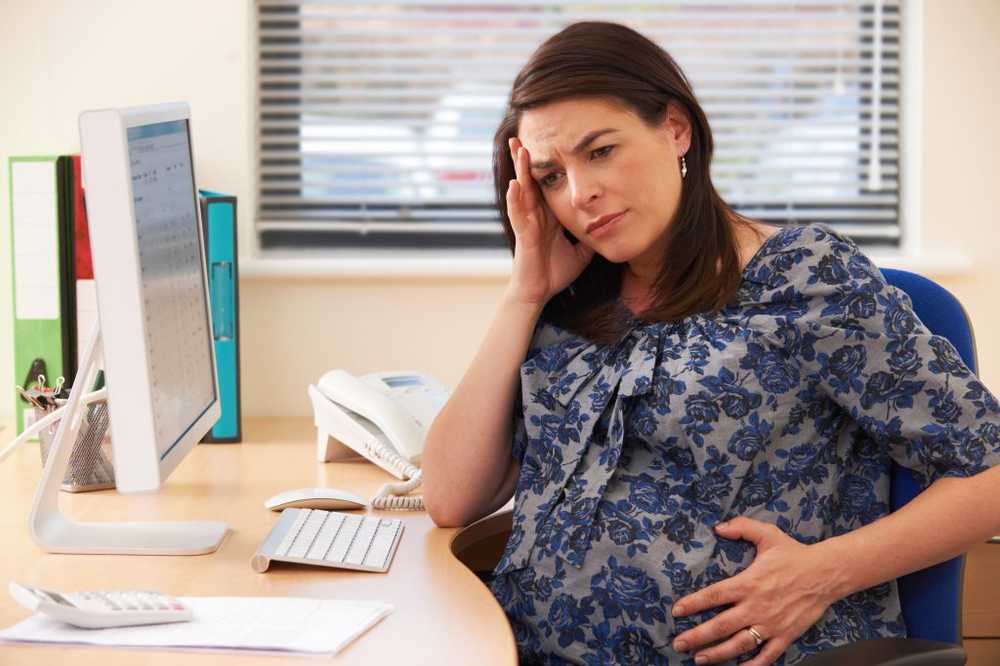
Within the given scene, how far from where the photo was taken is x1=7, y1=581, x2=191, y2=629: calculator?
104 centimetres

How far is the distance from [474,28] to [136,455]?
1475 millimetres

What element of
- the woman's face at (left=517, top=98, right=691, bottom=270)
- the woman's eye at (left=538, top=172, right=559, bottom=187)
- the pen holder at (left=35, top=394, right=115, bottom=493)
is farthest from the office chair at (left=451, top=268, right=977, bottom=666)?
the pen holder at (left=35, top=394, right=115, bottom=493)

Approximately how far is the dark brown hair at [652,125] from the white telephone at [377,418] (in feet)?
1.27

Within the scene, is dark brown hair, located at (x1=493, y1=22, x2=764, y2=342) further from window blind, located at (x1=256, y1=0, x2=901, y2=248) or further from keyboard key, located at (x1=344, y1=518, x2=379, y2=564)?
window blind, located at (x1=256, y1=0, x2=901, y2=248)

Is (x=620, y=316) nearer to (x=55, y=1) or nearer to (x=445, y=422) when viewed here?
(x=445, y=422)

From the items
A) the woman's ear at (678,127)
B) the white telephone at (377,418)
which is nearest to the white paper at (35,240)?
the white telephone at (377,418)

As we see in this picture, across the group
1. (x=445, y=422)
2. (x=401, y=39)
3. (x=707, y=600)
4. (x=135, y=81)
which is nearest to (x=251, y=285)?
(x=135, y=81)

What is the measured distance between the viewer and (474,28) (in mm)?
2379

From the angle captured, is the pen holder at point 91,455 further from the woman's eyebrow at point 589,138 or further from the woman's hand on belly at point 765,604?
the woman's hand on belly at point 765,604

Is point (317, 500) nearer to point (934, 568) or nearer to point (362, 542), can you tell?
point (362, 542)

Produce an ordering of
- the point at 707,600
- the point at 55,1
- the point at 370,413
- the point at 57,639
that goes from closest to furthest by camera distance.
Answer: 1. the point at 57,639
2. the point at 707,600
3. the point at 370,413
4. the point at 55,1

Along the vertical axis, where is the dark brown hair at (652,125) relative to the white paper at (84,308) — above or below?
above

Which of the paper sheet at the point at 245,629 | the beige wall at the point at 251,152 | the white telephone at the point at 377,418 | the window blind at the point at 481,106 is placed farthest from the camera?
the window blind at the point at 481,106

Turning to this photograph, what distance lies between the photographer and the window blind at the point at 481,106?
238cm
